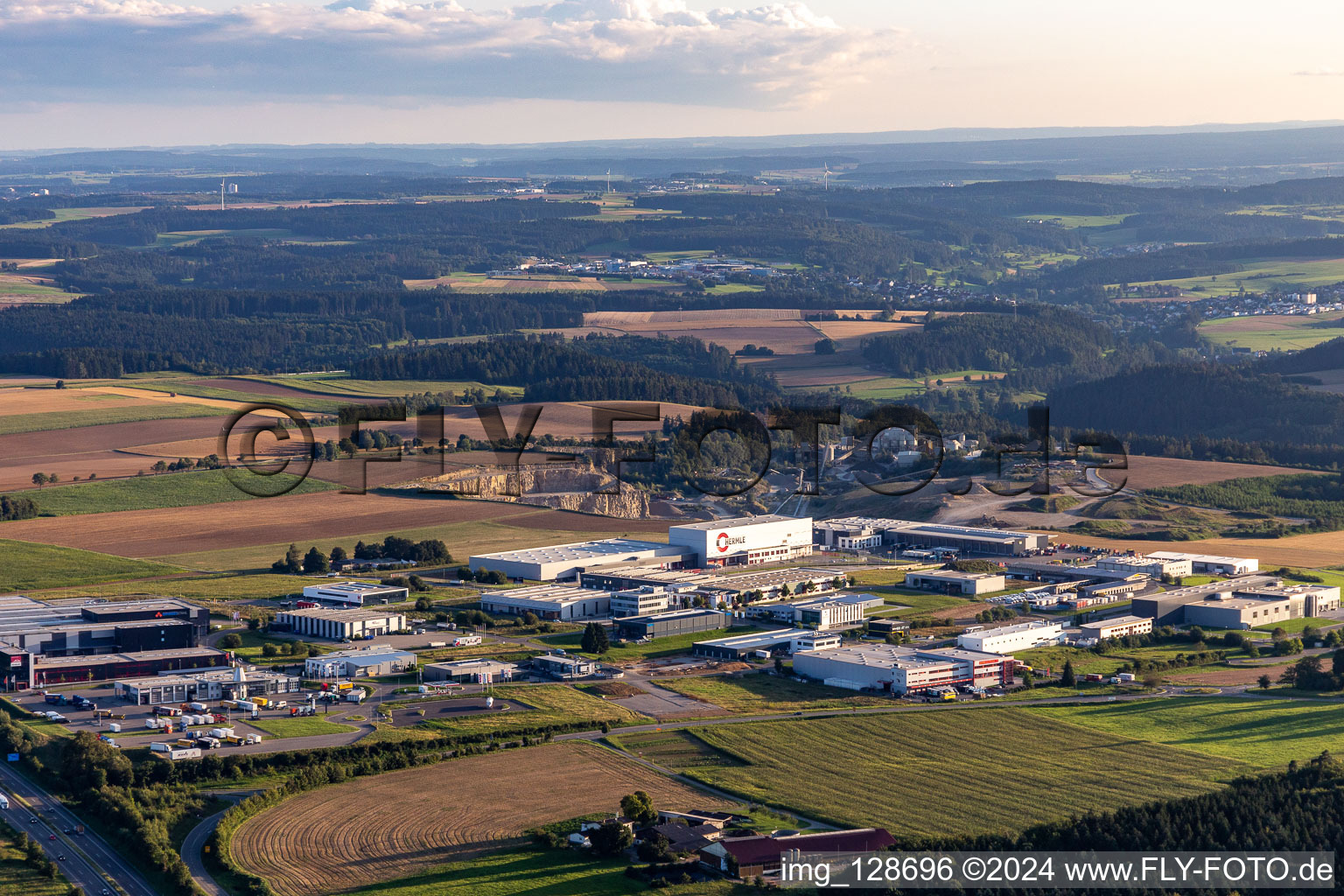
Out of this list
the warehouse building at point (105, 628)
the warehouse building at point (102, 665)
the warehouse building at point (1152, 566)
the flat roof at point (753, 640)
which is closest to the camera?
the warehouse building at point (102, 665)

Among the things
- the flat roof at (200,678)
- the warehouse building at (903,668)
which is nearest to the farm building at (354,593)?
the flat roof at (200,678)

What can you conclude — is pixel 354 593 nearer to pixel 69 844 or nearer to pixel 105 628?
pixel 105 628

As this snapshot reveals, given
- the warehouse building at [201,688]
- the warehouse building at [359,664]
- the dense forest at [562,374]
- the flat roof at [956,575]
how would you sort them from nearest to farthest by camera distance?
the warehouse building at [201,688] < the warehouse building at [359,664] < the flat roof at [956,575] < the dense forest at [562,374]

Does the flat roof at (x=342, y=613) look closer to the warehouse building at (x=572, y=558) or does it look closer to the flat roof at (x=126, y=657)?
the flat roof at (x=126, y=657)

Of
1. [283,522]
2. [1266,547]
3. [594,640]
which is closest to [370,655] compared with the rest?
[594,640]

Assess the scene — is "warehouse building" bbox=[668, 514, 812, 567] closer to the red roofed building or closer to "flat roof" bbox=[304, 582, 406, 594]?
"flat roof" bbox=[304, 582, 406, 594]
